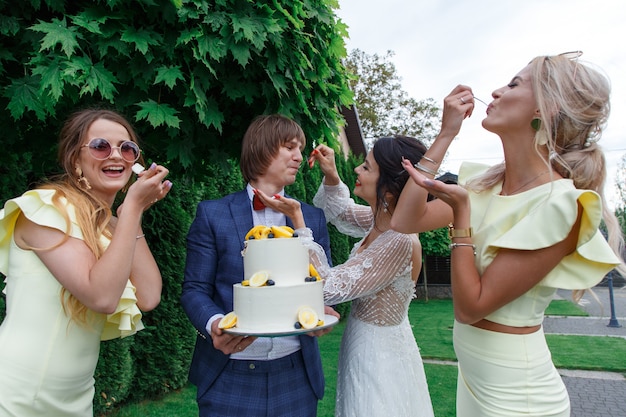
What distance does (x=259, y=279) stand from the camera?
7.48ft

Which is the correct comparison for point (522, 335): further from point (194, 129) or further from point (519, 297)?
point (194, 129)

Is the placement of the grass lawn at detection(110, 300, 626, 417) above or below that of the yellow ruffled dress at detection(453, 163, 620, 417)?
below

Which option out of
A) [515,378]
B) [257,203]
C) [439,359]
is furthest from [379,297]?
[439,359]

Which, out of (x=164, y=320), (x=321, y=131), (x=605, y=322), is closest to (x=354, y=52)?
(x=605, y=322)

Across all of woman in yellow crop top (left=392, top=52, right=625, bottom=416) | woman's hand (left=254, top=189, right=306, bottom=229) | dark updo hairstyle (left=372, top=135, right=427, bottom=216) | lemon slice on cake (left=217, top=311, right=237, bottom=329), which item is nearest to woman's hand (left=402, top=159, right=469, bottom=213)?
woman in yellow crop top (left=392, top=52, right=625, bottom=416)

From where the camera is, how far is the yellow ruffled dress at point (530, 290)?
1977mm

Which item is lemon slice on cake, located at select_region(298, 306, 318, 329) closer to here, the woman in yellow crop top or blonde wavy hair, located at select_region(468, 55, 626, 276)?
the woman in yellow crop top

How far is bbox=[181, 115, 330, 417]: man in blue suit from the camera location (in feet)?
8.57

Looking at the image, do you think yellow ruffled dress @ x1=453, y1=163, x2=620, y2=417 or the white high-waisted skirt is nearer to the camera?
yellow ruffled dress @ x1=453, y1=163, x2=620, y2=417

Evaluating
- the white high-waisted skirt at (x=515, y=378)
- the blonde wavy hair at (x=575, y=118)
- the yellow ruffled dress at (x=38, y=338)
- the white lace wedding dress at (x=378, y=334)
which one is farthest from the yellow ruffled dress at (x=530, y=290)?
the yellow ruffled dress at (x=38, y=338)

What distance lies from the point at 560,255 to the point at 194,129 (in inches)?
85.1

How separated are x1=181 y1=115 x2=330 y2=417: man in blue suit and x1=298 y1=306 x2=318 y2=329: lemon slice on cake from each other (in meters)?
0.48

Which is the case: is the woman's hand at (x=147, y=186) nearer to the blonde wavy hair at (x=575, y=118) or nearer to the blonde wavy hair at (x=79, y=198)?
the blonde wavy hair at (x=79, y=198)

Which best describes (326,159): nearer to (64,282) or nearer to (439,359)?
(64,282)
